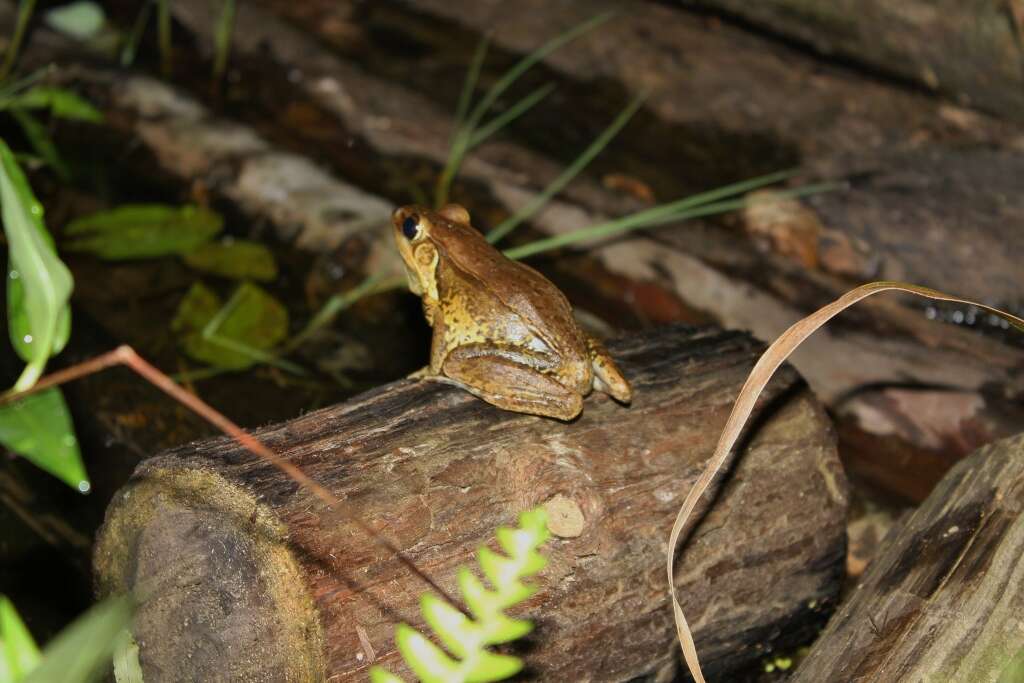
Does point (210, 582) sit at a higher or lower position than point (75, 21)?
higher

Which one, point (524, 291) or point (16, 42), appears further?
point (16, 42)

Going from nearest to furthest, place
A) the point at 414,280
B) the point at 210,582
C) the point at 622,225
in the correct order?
the point at 210,582 → the point at 414,280 → the point at 622,225

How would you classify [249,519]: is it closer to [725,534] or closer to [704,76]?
[725,534]

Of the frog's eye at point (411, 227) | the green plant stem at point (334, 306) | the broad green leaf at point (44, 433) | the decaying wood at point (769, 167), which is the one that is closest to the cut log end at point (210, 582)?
the broad green leaf at point (44, 433)

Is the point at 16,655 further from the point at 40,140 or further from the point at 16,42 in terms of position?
the point at 16,42

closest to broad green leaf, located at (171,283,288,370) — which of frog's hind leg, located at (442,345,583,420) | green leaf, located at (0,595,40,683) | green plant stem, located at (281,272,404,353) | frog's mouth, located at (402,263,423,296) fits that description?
green plant stem, located at (281,272,404,353)

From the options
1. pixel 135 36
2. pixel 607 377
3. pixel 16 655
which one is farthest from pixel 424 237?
pixel 135 36

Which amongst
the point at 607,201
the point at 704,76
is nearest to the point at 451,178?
the point at 607,201
